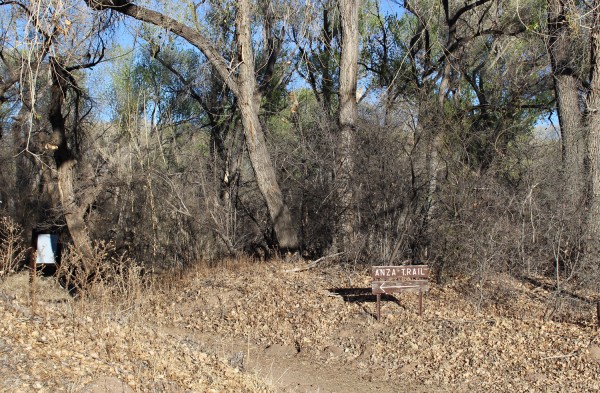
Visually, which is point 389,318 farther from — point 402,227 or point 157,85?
point 157,85

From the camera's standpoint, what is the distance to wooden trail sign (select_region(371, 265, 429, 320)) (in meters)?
9.87

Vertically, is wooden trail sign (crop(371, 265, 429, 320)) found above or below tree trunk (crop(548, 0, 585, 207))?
below

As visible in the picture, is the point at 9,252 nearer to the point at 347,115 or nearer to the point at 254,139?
the point at 254,139

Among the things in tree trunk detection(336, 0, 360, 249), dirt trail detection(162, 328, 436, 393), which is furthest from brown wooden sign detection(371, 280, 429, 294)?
tree trunk detection(336, 0, 360, 249)

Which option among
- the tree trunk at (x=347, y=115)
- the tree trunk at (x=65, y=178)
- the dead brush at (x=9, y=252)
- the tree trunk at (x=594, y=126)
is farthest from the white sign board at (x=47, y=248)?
the tree trunk at (x=594, y=126)

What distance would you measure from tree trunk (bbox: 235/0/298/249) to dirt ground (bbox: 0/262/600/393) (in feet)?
3.02

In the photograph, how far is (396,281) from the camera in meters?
10.1

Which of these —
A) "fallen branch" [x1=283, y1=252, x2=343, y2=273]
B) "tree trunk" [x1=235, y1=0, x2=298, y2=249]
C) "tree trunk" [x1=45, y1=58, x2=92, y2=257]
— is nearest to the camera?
"fallen branch" [x1=283, y1=252, x2=343, y2=273]

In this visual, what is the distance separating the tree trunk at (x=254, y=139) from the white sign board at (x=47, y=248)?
5.57 meters

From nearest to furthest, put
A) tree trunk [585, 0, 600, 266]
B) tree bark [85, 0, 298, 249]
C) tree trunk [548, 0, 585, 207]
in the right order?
tree trunk [585, 0, 600, 266] < tree trunk [548, 0, 585, 207] < tree bark [85, 0, 298, 249]

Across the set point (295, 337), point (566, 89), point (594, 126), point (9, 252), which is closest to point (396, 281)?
point (295, 337)

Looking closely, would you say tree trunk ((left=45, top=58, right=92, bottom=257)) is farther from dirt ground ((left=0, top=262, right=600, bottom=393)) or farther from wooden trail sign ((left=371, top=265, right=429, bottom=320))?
wooden trail sign ((left=371, top=265, right=429, bottom=320))

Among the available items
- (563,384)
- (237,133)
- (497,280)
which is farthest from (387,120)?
(237,133)

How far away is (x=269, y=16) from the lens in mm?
16531
